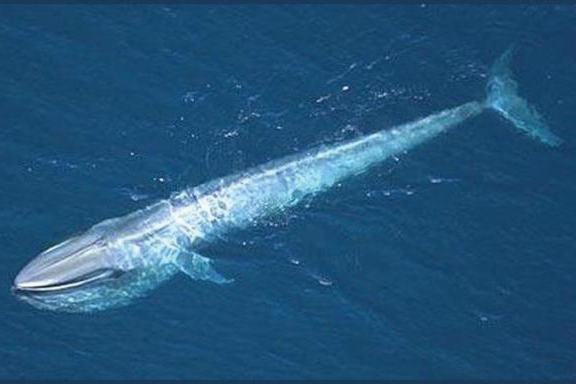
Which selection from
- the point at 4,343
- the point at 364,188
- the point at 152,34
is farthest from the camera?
the point at 152,34

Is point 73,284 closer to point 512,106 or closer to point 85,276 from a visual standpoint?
point 85,276

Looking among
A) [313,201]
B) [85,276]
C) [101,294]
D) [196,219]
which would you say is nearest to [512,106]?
[313,201]

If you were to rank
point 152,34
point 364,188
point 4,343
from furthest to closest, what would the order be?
point 152,34, point 364,188, point 4,343

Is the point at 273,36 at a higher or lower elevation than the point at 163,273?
higher

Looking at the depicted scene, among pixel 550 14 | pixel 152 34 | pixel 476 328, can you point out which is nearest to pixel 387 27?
pixel 550 14

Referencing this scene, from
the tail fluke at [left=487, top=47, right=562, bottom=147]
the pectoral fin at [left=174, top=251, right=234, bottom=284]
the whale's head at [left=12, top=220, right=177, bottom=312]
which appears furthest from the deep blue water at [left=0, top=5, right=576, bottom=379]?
the whale's head at [left=12, top=220, right=177, bottom=312]

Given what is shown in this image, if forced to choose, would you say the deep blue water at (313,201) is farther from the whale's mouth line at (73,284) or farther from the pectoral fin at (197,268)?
the whale's mouth line at (73,284)

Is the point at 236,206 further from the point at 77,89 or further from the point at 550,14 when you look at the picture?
the point at 550,14
